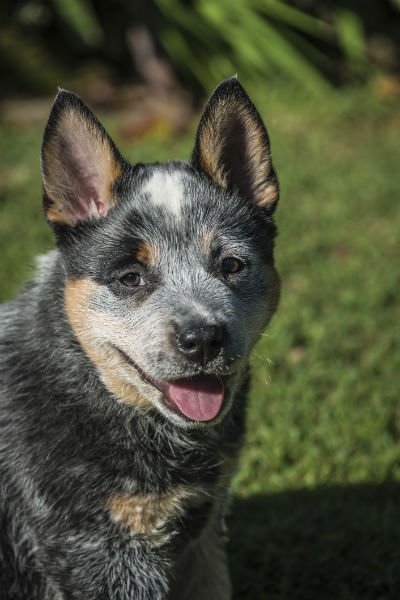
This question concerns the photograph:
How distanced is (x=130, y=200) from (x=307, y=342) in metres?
2.91

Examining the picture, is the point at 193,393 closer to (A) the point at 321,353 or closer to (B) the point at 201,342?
(B) the point at 201,342

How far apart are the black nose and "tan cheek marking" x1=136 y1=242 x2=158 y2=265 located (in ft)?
1.25

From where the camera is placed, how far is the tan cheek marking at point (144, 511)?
3.06 m

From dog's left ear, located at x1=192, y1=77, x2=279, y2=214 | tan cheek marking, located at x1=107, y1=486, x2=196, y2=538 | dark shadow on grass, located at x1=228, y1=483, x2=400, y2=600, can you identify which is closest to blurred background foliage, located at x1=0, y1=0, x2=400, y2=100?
dark shadow on grass, located at x1=228, y1=483, x2=400, y2=600

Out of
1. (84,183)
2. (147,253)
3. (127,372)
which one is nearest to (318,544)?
(127,372)

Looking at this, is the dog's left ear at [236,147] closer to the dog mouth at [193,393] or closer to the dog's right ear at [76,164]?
the dog's right ear at [76,164]

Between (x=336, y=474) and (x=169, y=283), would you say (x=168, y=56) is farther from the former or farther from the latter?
(x=169, y=283)

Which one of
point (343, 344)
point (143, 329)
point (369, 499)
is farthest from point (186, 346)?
point (343, 344)

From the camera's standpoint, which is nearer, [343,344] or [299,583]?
[299,583]

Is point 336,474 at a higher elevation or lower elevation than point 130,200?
lower

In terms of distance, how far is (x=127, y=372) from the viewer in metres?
3.16

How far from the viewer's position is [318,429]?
5055 millimetres

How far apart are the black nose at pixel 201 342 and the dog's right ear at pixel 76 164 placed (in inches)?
27.4

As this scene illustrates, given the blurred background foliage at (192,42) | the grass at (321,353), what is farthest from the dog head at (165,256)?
the blurred background foliage at (192,42)
